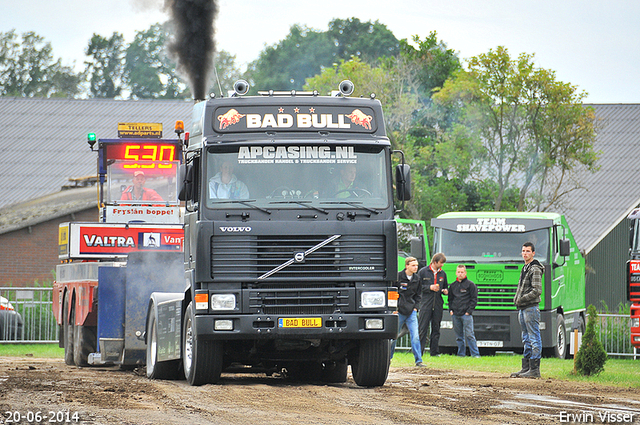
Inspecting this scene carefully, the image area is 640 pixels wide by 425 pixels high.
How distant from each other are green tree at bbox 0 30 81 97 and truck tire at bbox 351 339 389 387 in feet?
233

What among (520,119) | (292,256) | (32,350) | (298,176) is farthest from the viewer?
(520,119)

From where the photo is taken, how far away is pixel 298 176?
12000 mm

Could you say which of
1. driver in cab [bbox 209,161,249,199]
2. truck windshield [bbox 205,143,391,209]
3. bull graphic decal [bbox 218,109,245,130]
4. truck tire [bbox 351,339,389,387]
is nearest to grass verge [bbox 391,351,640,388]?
truck tire [bbox 351,339,389,387]

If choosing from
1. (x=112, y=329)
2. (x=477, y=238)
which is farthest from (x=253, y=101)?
(x=477, y=238)

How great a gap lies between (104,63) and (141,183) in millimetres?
65202

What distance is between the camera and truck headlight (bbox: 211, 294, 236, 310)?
38.4 ft

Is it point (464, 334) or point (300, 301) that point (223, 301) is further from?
point (464, 334)

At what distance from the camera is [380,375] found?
503 inches

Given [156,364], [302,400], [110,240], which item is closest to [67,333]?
[110,240]

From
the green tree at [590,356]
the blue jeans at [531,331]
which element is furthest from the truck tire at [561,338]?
the blue jeans at [531,331]

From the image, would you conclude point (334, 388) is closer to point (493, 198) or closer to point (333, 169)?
point (333, 169)

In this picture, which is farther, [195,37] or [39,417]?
[195,37]

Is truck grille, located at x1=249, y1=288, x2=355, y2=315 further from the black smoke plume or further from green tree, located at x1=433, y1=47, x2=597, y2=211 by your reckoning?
green tree, located at x1=433, y1=47, x2=597, y2=211

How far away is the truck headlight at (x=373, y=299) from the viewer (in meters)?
11.9
